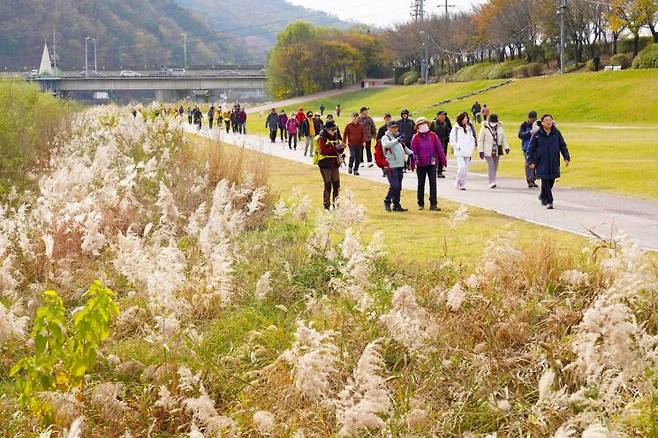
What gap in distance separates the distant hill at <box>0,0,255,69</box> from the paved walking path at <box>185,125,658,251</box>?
451 ft

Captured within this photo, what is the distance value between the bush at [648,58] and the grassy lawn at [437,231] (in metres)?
49.9

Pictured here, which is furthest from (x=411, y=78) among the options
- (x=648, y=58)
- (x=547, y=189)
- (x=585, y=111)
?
(x=547, y=189)

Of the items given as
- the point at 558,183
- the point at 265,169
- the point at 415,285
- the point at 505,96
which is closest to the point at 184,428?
the point at 415,285

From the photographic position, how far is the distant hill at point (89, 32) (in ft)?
485

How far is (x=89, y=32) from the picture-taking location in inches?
5974

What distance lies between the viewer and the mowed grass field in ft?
64.7

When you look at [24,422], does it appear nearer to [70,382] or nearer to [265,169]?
[70,382]

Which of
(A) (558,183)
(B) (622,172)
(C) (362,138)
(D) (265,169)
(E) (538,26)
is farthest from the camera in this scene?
(E) (538,26)

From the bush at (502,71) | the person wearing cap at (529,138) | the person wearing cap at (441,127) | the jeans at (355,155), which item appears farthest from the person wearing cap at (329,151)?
the bush at (502,71)

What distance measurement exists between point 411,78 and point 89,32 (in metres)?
79.6

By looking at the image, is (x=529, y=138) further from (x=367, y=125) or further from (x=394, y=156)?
(x=367, y=125)

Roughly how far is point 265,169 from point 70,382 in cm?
900

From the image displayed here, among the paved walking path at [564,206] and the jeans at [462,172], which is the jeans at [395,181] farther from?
→ the jeans at [462,172]

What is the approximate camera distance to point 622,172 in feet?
64.3
